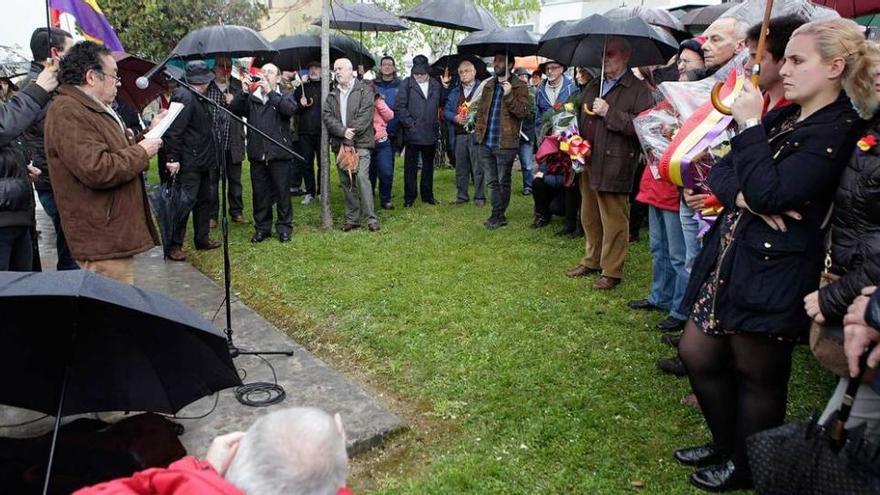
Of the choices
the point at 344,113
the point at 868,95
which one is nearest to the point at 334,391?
the point at 868,95

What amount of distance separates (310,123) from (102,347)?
296 inches

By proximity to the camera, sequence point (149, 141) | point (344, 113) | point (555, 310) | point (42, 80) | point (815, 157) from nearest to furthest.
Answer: point (815, 157), point (42, 80), point (149, 141), point (555, 310), point (344, 113)

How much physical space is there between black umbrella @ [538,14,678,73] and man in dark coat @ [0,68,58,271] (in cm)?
411

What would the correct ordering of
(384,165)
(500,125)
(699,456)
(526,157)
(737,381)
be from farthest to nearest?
(526,157), (384,165), (500,125), (699,456), (737,381)

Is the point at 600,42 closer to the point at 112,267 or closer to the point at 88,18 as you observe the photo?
the point at 88,18

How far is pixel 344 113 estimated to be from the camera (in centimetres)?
812

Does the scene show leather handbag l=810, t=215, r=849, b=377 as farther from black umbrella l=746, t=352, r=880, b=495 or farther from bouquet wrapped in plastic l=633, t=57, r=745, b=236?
bouquet wrapped in plastic l=633, t=57, r=745, b=236

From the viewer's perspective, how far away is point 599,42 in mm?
6332

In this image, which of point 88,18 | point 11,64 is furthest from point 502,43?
point 11,64

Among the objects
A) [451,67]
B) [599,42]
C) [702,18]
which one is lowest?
[451,67]

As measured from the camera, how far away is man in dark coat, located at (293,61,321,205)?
9516 millimetres

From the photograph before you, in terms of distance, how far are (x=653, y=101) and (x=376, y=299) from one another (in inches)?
114

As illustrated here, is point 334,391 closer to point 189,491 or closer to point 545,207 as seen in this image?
point 189,491

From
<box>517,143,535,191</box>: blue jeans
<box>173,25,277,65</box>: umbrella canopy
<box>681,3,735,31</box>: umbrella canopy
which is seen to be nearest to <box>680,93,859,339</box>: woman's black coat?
<box>173,25,277,65</box>: umbrella canopy
